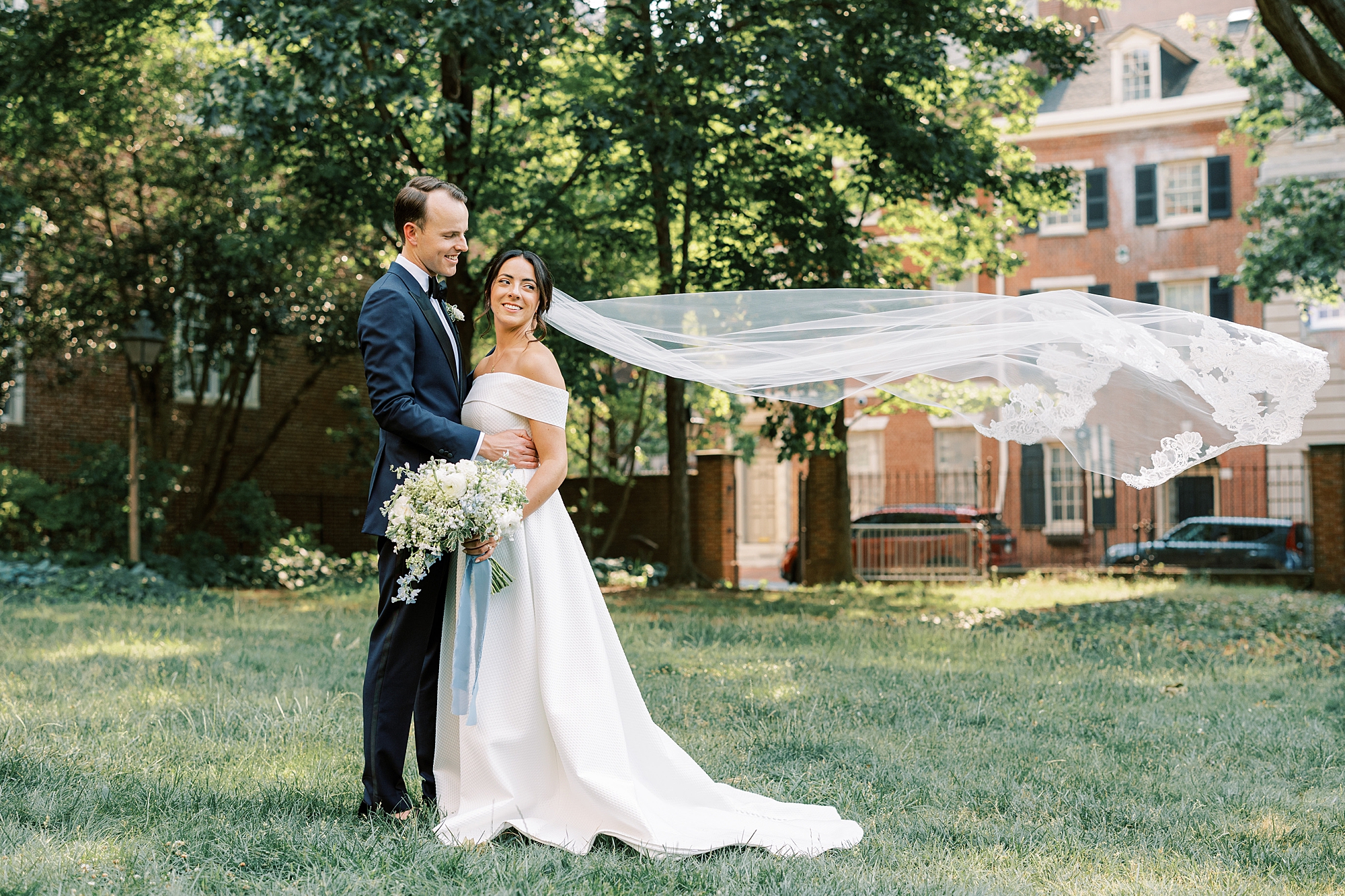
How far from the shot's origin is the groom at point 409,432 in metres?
3.86

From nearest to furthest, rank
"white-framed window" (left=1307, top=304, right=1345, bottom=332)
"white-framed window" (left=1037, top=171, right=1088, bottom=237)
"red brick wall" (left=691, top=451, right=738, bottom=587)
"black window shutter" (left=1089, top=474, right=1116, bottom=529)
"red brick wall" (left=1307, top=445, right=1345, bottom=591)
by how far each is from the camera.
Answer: "red brick wall" (left=1307, top=445, right=1345, bottom=591), "red brick wall" (left=691, top=451, right=738, bottom=587), "white-framed window" (left=1307, top=304, right=1345, bottom=332), "black window shutter" (left=1089, top=474, right=1116, bottom=529), "white-framed window" (left=1037, top=171, right=1088, bottom=237)

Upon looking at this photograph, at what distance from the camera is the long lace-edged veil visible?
464 centimetres

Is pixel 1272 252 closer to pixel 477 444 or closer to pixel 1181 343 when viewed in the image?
pixel 1181 343

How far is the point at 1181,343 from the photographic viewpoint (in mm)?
4723

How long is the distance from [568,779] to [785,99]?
8705mm

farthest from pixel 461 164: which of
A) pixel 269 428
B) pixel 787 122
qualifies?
pixel 269 428

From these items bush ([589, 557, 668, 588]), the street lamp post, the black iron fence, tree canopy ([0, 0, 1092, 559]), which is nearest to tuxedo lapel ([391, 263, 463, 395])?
tree canopy ([0, 0, 1092, 559])

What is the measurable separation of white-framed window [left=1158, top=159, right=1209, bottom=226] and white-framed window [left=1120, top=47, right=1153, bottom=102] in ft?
7.04

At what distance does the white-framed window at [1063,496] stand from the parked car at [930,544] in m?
5.91

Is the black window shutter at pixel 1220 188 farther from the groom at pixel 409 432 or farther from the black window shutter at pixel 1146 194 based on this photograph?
the groom at pixel 409 432

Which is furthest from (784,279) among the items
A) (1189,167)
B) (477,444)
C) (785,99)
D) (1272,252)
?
(1189,167)

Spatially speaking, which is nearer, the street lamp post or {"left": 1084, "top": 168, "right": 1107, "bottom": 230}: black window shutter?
the street lamp post

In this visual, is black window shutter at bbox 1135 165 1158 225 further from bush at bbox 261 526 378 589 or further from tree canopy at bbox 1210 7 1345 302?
bush at bbox 261 526 378 589

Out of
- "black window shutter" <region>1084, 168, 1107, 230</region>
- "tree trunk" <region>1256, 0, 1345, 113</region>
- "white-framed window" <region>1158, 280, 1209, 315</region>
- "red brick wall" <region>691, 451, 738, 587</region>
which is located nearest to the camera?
"tree trunk" <region>1256, 0, 1345, 113</region>
